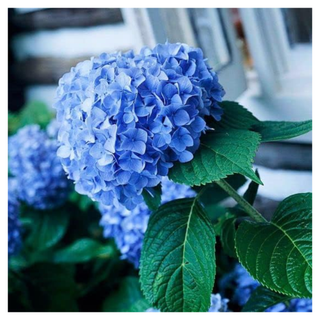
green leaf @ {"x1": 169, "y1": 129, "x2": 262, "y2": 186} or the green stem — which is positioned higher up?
green leaf @ {"x1": 169, "y1": 129, "x2": 262, "y2": 186}

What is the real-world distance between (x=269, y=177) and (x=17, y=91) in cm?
124

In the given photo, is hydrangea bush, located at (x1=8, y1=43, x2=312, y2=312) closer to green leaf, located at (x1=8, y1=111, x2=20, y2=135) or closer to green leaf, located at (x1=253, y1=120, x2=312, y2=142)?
green leaf, located at (x1=253, y1=120, x2=312, y2=142)

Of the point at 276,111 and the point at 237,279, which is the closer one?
the point at 237,279

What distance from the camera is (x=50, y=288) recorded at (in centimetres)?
150

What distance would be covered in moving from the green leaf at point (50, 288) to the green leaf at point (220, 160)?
32.4 inches

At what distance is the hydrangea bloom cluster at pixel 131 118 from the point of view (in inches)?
29.5

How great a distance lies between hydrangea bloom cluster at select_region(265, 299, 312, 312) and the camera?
41.1 inches

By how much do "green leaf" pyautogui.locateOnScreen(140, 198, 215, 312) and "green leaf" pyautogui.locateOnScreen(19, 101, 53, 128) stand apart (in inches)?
52.2

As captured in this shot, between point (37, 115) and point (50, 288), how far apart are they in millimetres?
874

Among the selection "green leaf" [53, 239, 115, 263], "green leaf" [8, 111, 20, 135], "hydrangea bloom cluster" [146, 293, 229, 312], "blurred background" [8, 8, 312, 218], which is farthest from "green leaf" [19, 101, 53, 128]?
"hydrangea bloom cluster" [146, 293, 229, 312]

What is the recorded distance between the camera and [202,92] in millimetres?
799

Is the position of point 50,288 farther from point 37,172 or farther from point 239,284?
point 239,284
